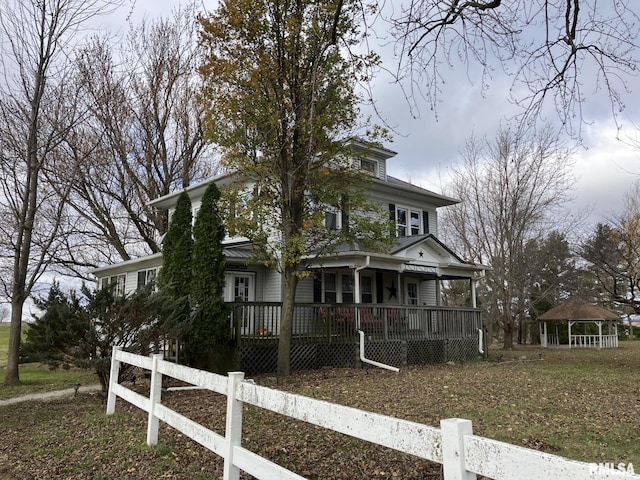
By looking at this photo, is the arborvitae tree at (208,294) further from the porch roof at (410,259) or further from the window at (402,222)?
the window at (402,222)

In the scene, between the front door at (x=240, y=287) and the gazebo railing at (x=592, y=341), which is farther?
the gazebo railing at (x=592, y=341)

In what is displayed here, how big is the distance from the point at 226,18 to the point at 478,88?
9.49 m

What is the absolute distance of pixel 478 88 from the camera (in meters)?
4.51

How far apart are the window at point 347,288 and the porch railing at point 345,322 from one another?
2455 millimetres

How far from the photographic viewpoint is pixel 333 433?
19.6ft

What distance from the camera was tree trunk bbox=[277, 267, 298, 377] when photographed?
12.5 m

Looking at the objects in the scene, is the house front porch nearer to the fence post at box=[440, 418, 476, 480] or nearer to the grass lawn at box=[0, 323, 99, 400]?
the grass lawn at box=[0, 323, 99, 400]

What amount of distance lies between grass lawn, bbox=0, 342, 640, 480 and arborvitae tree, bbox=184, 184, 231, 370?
1775 mm

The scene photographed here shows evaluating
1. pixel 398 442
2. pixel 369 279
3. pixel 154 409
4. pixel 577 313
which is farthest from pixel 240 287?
pixel 577 313

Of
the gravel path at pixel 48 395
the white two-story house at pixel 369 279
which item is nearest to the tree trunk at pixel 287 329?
the white two-story house at pixel 369 279

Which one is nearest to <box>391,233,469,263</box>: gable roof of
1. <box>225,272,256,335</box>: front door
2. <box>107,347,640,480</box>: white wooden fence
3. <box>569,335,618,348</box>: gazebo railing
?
<box>225,272,256,335</box>: front door

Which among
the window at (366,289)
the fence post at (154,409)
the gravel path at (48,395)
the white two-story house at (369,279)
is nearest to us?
the fence post at (154,409)

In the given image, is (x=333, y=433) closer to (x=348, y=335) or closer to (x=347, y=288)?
(x=348, y=335)

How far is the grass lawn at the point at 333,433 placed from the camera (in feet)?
16.2
